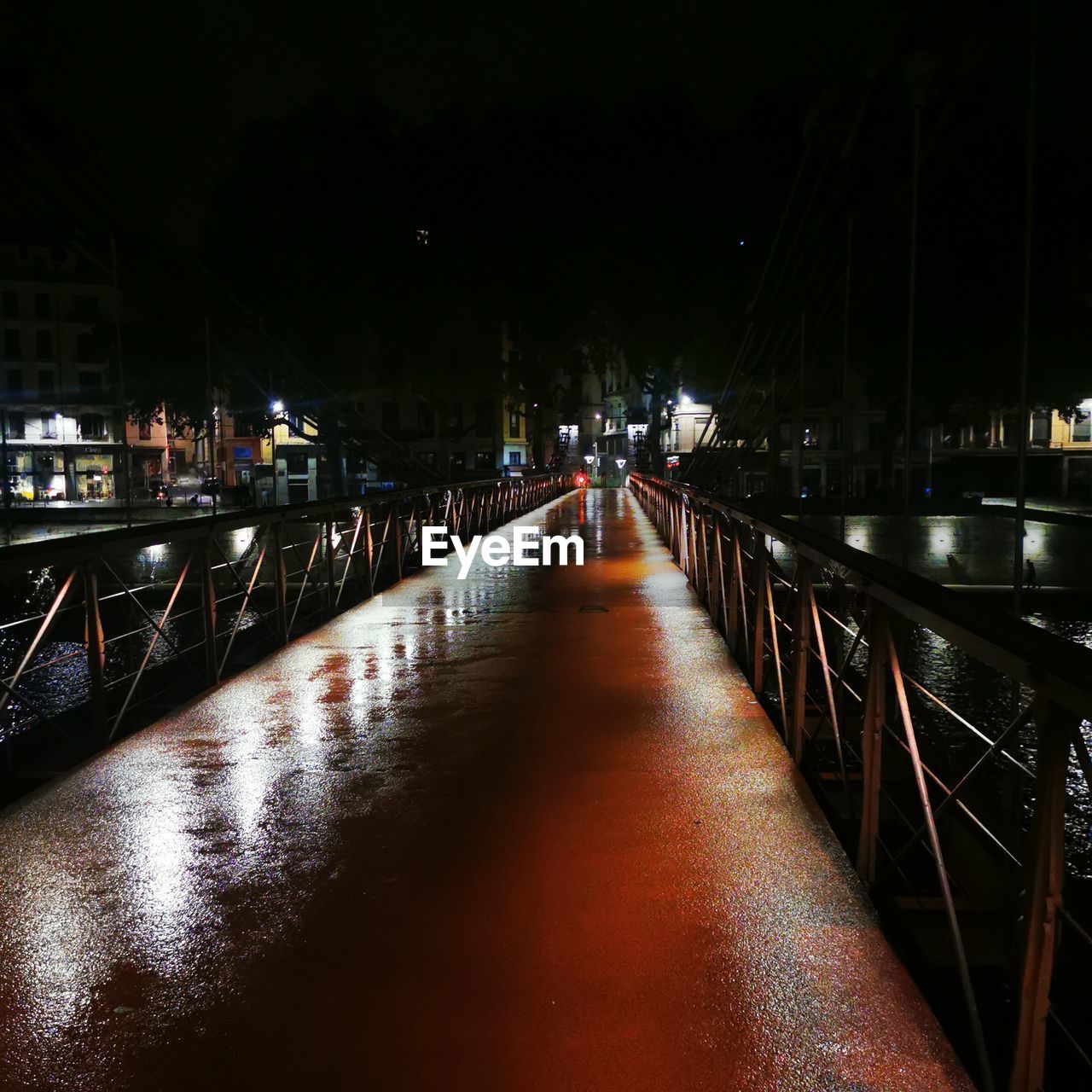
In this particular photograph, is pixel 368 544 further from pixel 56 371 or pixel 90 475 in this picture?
pixel 56 371

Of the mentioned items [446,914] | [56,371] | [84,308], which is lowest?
[446,914]

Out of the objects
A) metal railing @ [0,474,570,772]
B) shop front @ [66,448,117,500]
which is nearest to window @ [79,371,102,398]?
shop front @ [66,448,117,500]

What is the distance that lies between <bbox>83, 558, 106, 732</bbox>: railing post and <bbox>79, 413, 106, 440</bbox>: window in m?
55.1

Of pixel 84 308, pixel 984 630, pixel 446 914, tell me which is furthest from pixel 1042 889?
pixel 84 308

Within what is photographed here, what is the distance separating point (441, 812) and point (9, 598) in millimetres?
18167

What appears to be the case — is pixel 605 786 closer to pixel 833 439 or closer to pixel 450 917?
pixel 450 917

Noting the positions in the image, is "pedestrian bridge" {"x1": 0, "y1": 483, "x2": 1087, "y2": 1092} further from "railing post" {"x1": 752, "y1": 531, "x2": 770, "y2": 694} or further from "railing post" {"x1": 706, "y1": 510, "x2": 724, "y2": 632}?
"railing post" {"x1": 706, "y1": 510, "x2": 724, "y2": 632}

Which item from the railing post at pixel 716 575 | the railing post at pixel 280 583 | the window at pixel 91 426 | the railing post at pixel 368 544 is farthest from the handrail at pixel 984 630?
the window at pixel 91 426

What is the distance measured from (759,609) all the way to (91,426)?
185 feet

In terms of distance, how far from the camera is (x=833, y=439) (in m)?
53.8

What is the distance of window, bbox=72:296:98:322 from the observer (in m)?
55.5

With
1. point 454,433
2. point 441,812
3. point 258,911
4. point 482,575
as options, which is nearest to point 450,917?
point 258,911

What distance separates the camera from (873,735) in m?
3.00

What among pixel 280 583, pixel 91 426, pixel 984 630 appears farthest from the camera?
pixel 91 426
